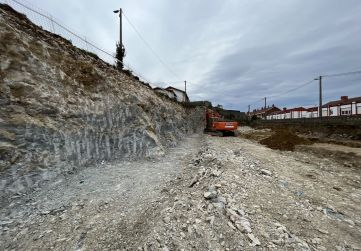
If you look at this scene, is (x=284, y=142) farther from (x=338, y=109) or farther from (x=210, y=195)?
(x=338, y=109)

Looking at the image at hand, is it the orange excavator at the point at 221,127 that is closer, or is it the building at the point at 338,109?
the orange excavator at the point at 221,127

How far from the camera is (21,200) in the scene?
249 inches

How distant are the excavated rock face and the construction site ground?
85 centimetres

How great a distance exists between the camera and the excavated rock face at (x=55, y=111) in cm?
690

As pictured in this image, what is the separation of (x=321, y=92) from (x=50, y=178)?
39731mm

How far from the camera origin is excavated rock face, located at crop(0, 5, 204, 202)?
22.6 feet

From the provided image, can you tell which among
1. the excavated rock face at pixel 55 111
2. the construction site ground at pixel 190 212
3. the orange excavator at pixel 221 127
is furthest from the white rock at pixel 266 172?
the orange excavator at pixel 221 127

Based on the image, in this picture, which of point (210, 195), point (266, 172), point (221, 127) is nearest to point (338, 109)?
point (221, 127)

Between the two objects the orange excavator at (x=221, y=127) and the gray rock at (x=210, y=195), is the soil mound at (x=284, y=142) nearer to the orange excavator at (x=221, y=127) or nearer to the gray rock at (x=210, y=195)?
the orange excavator at (x=221, y=127)

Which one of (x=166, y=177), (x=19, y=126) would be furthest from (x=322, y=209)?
(x=19, y=126)

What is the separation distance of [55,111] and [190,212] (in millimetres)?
6630

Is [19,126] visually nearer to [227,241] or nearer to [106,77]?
[106,77]

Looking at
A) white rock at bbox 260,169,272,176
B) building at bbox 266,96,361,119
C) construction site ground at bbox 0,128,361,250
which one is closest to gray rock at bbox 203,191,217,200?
construction site ground at bbox 0,128,361,250

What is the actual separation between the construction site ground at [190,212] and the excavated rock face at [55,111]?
85 cm
